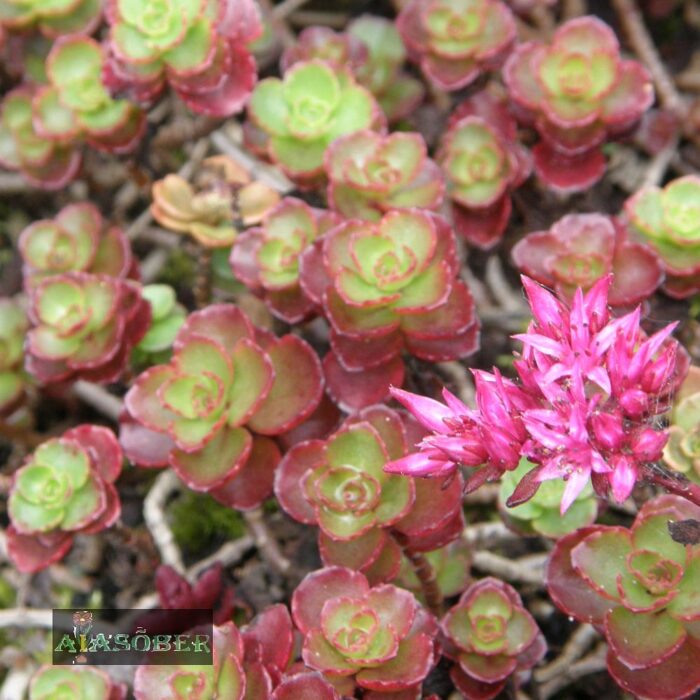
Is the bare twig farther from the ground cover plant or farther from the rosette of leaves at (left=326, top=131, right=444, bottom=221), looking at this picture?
the rosette of leaves at (left=326, top=131, right=444, bottom=221)

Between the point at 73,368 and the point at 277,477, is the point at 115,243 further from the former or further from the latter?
the point at 277,477

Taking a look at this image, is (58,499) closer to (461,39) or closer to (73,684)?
(73,684)

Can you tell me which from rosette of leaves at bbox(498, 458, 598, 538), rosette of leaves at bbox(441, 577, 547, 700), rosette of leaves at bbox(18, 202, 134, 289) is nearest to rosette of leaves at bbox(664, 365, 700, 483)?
rosette of leaves at bbox(498, 458, 598, 538)

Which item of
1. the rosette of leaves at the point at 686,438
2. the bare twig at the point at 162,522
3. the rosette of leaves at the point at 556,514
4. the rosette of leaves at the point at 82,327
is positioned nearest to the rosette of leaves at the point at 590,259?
the rosette of leaves at the point at 686,438

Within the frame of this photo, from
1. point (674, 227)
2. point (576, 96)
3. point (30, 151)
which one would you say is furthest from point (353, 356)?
point (30, 151)

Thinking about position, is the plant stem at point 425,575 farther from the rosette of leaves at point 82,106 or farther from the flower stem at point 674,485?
the rosette of leaves at point 82,106

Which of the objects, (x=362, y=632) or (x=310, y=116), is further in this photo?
(x=310, y=116)

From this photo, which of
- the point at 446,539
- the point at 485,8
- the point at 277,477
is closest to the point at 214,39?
the point at 485,8
